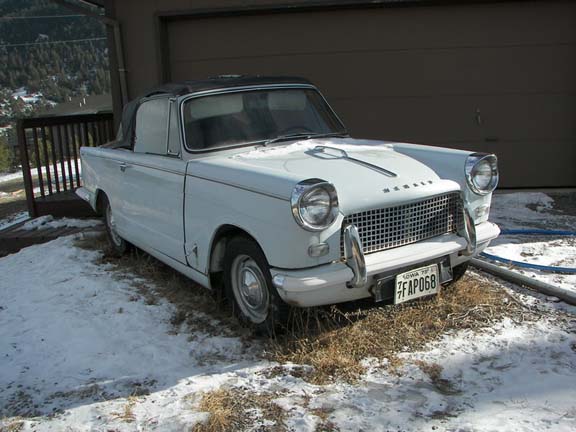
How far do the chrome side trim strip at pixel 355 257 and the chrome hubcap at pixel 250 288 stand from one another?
22.5 inches

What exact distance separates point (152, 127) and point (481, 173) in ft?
8.31

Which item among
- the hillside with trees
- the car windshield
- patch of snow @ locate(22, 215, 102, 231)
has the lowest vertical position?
patch of snow @ locate(22, 215, 102, 231)

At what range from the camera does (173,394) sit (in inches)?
110

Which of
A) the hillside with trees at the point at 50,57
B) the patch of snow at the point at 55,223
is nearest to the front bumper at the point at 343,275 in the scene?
the patch of snow at the point at 55,223

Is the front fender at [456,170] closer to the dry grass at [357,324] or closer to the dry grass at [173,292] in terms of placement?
the dry grass at [357,324]

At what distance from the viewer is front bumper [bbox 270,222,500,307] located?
285 cm

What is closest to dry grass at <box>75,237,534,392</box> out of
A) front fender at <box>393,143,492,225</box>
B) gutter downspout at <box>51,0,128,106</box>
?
front fender at <box>393,143,492,225</box>

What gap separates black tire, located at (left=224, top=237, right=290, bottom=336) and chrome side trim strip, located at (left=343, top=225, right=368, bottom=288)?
18.3 inches

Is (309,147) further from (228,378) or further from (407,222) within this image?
(228,378)

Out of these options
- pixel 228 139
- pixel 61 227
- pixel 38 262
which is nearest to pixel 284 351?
pixel 228 139

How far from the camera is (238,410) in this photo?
263 centimetres

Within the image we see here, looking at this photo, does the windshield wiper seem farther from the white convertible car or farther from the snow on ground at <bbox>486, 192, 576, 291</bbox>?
the snow on ground at <bbox>486, 192, 576, 291</bbox>

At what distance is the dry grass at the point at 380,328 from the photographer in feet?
9.93

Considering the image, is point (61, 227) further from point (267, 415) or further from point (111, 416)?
point (267, 415)
